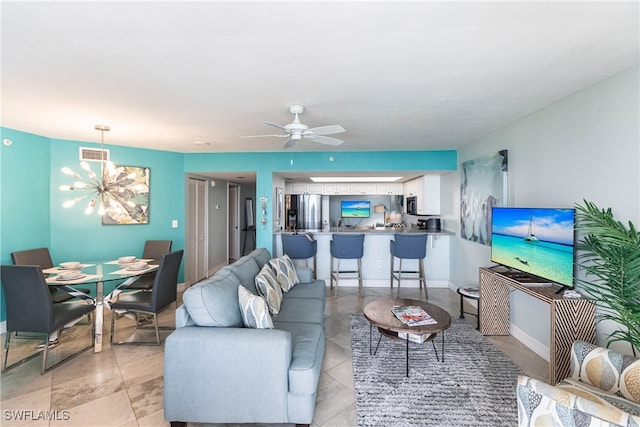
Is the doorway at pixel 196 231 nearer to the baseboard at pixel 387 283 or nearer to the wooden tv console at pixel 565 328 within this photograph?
the baseboard at pixel 387 283

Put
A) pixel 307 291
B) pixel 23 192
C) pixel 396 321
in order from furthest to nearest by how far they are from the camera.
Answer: pixel 23 192, pixel 307 291, pixel 396 321

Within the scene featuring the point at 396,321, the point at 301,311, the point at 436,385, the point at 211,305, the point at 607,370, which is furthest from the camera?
the point at 301,311

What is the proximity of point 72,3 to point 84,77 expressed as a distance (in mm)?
932

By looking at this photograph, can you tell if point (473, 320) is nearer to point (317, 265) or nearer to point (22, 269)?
point (317, 265)

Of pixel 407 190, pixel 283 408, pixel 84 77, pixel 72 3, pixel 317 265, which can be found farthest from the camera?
pixel 407 190

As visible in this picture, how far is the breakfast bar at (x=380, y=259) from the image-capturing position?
16.2 ft

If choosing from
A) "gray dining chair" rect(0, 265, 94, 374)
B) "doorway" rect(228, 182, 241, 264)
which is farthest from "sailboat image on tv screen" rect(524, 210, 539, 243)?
"doorway" rect(228, 182, 241, 264)

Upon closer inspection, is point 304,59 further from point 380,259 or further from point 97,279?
point 380,259

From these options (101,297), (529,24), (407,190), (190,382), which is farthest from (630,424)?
(407,190)

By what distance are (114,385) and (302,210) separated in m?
4.65

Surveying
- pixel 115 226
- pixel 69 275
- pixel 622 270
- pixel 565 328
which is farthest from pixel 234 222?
pixel 622 270

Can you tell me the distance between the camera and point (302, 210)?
6.49 meters

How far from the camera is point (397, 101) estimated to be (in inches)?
98.4

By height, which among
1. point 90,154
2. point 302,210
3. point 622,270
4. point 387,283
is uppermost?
point 90,154
